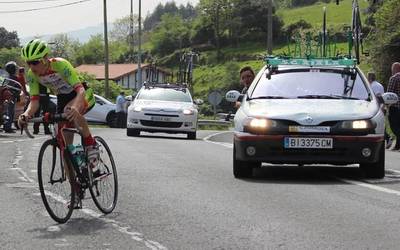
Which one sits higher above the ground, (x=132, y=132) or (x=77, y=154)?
(x=77, y=154)

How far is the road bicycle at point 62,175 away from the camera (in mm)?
7309

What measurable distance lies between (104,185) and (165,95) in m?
15.4

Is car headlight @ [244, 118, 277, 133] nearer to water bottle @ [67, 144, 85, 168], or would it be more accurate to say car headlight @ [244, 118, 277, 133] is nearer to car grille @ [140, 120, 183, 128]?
water bottle @ [67, 144, 85, 168]

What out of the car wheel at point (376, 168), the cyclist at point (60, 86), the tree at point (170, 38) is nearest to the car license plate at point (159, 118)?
the car wheel at point (376, 168)

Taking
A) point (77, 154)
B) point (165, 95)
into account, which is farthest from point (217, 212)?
point (165, 95)

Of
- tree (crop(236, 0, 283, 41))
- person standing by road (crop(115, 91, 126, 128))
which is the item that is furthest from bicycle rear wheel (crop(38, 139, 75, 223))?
tree (crop(236, 0, 283, 41))

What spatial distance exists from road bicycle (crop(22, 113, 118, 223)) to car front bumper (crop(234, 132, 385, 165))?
297 centimetres

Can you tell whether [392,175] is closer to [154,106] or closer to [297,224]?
[297,224]

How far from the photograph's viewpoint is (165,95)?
76.1 feet

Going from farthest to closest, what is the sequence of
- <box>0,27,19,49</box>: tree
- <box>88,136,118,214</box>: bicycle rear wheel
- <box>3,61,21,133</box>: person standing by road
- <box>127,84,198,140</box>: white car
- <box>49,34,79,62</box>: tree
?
<box>49,34,79,62</box>: tree → <box>0,27,19,49</box>: tree → <box>127,84,198,140</box>: white car → <box>3,61,21,133</box>: person standing by road → <box>88,136,118,214</box>: bicycle rear wheel

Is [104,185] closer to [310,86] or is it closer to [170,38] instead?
[310,86]

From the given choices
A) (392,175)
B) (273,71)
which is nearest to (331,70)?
(273,71)

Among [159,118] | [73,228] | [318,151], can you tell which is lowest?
[159,118]

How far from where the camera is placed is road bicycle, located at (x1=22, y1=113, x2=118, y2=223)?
24.0ft
